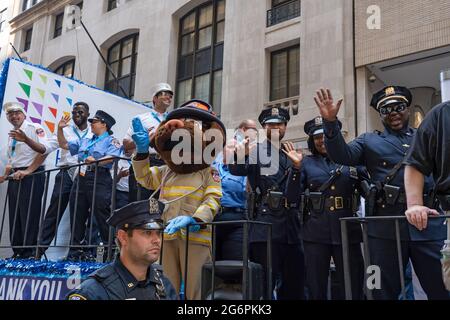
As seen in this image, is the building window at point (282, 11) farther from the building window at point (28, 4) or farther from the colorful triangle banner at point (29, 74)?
the building window at point (28, 4)

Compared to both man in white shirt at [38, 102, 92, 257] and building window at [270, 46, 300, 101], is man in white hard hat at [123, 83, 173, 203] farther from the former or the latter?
building window at [270, 46, 300, 101]

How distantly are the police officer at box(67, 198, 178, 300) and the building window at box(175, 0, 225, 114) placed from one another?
490 inches

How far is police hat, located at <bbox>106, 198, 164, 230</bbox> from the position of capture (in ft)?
10.3

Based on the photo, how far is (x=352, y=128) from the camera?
11.7 meters

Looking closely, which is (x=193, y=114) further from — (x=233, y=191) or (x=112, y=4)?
(x=112, y=4)

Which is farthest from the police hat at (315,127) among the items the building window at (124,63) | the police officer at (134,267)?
the building window at (124,63)

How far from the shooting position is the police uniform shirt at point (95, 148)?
6.14m

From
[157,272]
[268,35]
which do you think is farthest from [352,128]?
[157,272]

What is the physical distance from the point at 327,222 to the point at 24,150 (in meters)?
4.39

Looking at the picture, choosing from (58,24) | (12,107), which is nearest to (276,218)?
(12,107)

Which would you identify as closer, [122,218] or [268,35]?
[122,218]

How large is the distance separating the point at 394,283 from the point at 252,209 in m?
1.47
